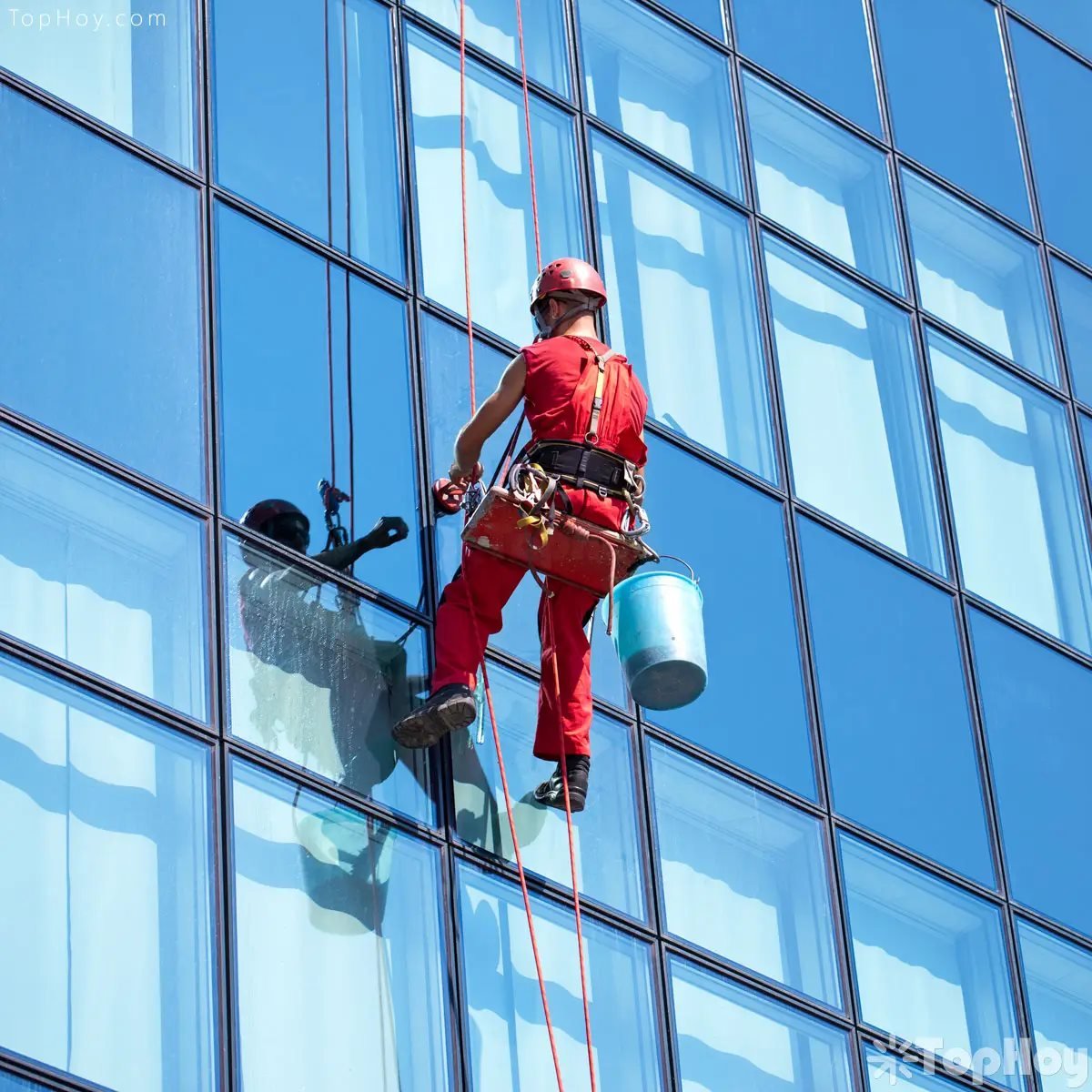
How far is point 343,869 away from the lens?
13109mm

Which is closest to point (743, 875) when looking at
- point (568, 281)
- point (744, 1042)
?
point (744, 1042)

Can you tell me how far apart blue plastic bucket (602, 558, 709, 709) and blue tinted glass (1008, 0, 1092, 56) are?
999cm

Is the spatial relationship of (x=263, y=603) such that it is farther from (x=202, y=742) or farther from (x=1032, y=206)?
(x=1032, y=206)

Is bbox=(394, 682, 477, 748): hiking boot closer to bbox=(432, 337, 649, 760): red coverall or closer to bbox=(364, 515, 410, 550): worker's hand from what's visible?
bbox=(432, 337, 649, 760): red coverall

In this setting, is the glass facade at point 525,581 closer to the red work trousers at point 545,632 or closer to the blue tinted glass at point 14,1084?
the blue tinted glass at point 14,1084

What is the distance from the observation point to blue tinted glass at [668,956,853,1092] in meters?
14.2

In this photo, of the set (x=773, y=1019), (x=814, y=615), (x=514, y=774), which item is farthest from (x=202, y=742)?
(x=814, y=615)

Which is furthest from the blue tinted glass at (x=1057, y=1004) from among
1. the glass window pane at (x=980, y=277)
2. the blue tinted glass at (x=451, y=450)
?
the glass window pane at (x=980, y=277)

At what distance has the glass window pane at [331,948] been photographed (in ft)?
40.9

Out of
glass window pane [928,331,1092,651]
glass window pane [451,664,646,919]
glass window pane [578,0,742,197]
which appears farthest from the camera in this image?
glass window pane [928,331,1092,651]

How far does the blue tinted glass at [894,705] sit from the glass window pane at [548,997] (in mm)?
2367

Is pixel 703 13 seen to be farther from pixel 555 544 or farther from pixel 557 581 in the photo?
pixel 555 544

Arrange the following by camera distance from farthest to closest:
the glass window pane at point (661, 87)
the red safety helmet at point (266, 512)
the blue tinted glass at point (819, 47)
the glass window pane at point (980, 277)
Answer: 1. the glass window pane at point (980, 277)
2. the blue tinted glass at point (819, 47)
3. the glass window pane at point (661, 87)
4. the red safety helmet at point (266, 512)

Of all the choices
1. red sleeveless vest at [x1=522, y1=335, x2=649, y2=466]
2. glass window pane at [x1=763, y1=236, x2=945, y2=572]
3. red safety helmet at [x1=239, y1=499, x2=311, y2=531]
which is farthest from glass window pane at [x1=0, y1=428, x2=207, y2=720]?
glass window pane at [x1=763, y1=236, x2=945, y2=572]
